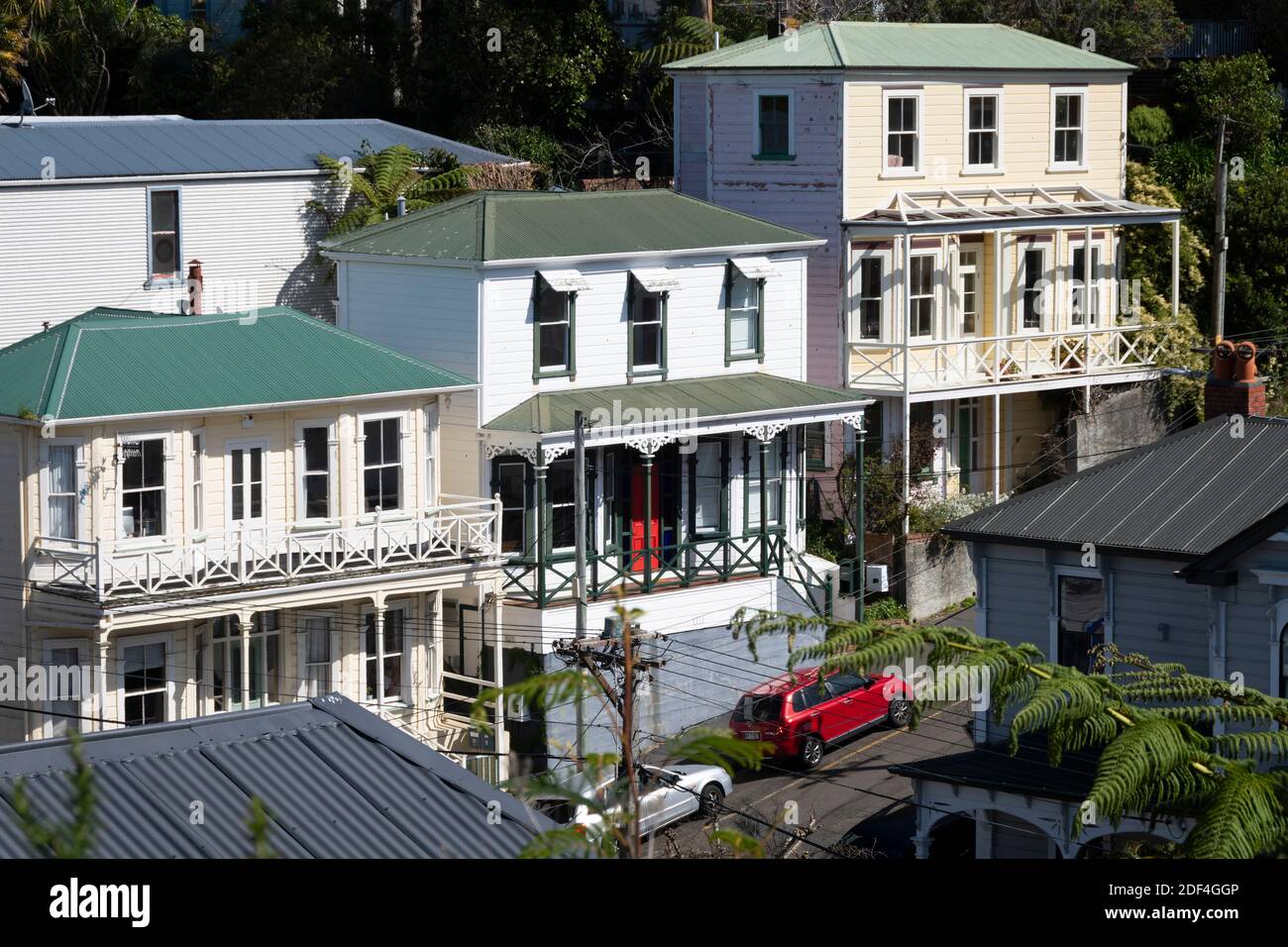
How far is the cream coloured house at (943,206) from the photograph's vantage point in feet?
138

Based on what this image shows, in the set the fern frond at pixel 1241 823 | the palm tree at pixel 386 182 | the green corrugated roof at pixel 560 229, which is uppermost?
the palm tree at pixel 386 182

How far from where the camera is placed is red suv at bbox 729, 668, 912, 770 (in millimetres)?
33688

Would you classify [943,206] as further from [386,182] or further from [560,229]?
[386,182]

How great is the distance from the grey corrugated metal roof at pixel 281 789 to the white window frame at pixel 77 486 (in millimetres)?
16282

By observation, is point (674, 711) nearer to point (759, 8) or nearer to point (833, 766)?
point (833, 766)

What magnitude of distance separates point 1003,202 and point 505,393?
518 inches

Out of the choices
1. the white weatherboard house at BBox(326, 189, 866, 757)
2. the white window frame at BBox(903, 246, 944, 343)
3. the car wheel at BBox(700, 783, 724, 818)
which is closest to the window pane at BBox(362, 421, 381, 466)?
the white weatherboard house at BBox(326, 189, 866, 757)

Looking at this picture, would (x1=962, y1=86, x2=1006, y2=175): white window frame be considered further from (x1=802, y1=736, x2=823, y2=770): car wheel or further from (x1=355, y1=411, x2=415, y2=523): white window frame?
(x1=355, y1=411, x2=415, y2=523): white window frame

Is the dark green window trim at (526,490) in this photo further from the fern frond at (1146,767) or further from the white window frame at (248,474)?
the fern frond at (1146,767)

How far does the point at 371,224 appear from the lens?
39.8 m

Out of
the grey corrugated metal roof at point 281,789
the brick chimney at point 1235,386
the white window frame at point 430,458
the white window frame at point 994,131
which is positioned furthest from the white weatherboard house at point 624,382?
the grey corrugated metal roof at point 281,789

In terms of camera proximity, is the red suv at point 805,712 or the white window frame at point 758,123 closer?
the red suv at point 805,712

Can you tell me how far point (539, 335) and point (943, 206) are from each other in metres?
10.8
